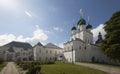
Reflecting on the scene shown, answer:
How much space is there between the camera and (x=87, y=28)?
228 feet

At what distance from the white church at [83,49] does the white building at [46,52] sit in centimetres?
1130

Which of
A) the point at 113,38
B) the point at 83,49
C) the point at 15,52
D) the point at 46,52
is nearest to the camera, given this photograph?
the point at 113,38

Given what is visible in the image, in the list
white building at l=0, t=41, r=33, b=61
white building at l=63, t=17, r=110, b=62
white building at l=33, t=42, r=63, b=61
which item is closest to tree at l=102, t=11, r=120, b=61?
white building at l=63, t=17, r=110, b=62

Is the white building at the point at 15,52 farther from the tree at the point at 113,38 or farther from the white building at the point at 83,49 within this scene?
the tree at the point at 113,38

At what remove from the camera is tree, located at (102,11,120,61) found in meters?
36.3

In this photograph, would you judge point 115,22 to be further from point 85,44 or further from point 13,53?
point 13,53

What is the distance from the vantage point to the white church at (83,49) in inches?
2334

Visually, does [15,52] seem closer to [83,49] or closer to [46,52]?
[46,52]

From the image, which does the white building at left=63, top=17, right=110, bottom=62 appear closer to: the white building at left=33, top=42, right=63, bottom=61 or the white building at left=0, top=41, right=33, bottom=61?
the white building at left=33, top=42, right=63, bottom=61

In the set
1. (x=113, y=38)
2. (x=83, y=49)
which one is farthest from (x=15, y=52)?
(x=113, y=38)

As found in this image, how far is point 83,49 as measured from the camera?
61.3 meters

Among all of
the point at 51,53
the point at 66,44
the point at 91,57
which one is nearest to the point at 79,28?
the point at 66,44

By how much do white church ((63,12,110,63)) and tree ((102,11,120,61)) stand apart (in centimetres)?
1813

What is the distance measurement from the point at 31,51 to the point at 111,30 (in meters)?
54.9
